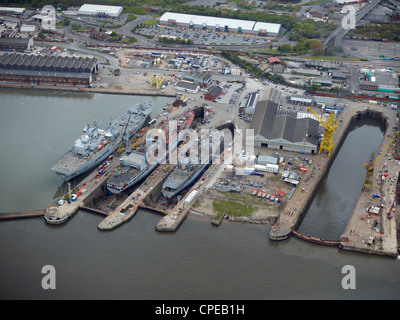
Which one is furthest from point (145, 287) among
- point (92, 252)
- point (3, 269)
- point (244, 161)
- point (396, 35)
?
point (396, 35)

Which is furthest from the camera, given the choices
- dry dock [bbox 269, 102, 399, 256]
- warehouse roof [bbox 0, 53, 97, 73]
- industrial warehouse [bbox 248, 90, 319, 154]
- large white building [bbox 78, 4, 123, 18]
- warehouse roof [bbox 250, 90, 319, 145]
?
large white building [bbox 78, 4, 123, 18]

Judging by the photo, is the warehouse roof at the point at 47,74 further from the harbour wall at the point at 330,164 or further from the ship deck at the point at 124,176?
the harbour wall at the point at 330,164

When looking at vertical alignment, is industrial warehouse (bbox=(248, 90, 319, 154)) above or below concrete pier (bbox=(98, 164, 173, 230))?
above

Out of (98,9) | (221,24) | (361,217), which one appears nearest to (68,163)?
(361,217)

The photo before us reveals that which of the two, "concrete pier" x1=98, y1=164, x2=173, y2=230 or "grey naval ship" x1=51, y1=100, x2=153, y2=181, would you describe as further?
"grey naval ship" x1=51, y1=100, x2=153, y2=181

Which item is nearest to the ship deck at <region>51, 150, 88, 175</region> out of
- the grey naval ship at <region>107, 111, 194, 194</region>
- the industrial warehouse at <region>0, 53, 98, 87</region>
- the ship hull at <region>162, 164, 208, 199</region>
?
the grey naval ship at <region>107, 111, 194, 194</region>

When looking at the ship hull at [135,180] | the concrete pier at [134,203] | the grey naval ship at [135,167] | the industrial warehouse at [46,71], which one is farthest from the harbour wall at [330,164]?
the industrial warehouse at [46,71]

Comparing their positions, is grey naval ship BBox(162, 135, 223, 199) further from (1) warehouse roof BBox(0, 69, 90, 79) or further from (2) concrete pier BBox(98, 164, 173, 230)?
(1) warehouse roof BBox(0, 69, 90, 79)

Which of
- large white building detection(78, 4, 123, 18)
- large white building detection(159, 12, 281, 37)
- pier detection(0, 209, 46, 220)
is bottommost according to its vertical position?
pier detection(0, 209, 46, 220)
